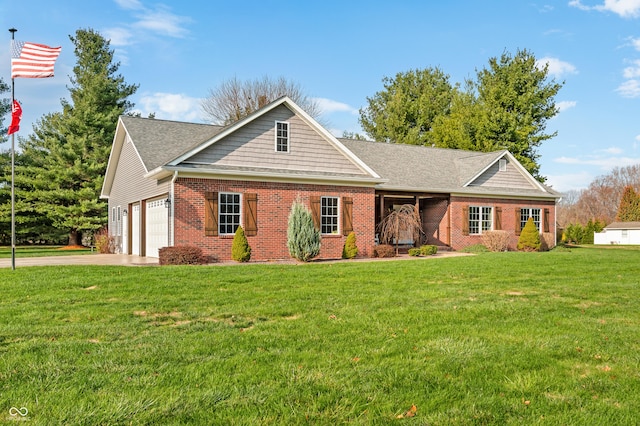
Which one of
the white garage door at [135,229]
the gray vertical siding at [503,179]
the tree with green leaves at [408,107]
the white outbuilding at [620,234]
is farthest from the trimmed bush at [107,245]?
the white outbuilding at [620,234]

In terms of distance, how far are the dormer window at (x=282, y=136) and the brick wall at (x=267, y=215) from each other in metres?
1.31

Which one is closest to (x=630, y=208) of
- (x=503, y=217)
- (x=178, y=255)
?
(x=503, y=217)

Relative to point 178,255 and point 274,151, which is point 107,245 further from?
point 274,151

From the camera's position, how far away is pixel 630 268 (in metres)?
13.3

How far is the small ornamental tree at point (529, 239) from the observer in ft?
73.3

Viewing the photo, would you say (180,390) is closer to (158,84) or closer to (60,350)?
(60,350)

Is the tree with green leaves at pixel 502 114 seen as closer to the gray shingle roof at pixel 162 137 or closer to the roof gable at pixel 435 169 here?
the roof gable at pixel 435 169

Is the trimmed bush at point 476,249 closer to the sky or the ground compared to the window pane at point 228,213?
closer to the ground

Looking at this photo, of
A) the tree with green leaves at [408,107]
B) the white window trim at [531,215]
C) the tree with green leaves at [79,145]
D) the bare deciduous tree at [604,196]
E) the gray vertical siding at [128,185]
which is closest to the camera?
the gray vertical siding at [128,185]

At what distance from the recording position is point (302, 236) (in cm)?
1569

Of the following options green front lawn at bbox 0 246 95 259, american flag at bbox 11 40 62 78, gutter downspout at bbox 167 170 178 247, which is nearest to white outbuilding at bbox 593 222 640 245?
gutter downspout at bbox 167 170 178 247

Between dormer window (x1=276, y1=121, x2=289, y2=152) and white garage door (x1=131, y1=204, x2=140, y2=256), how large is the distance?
23.0 feet

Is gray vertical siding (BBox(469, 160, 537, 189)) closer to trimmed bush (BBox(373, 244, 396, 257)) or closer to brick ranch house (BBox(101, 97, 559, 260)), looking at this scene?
brick ranch house (BBox(101, 97, 559, 260))

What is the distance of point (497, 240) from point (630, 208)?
3571 cm
